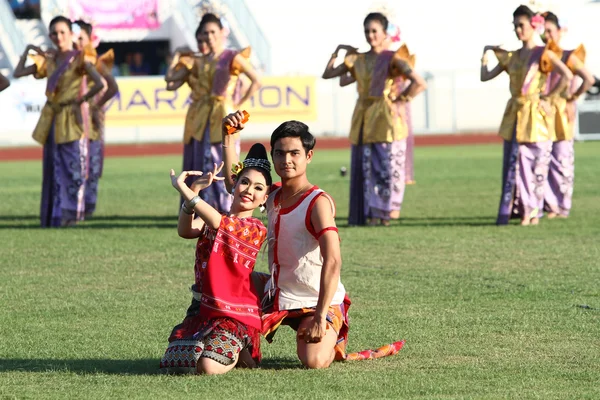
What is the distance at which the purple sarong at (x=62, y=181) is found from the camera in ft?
37.0

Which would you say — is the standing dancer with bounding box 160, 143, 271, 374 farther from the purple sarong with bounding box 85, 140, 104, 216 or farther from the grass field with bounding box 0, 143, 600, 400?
the purple sarong with bounding box 85, 140, 104, 216

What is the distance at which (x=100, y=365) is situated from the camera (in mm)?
5277

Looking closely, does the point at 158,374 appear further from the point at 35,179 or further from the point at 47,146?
the point at 35,179

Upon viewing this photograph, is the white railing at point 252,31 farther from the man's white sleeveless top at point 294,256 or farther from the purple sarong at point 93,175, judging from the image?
the man's white sleeveless top at point 294,256

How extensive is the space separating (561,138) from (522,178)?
3.59ft

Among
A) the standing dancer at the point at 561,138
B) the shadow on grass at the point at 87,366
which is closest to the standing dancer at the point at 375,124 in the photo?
the standing dancer at the point at 561,138

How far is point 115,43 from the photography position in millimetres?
34625

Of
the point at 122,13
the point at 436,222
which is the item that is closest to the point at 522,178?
the point at 436,222

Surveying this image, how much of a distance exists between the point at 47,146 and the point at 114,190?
4.08 metres

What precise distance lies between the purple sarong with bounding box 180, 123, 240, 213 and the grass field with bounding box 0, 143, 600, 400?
1.67 ft

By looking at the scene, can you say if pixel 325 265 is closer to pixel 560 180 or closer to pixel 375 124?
pixel 375 124

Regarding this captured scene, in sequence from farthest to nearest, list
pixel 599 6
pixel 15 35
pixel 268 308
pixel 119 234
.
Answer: pixel 599 6
pixel 15 35
pixel 119 234
pixel 268 308

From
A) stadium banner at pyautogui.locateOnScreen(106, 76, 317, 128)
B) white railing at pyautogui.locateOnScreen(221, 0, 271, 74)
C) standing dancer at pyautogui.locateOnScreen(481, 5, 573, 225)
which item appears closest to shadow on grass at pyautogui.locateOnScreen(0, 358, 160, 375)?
standing dancer at pyautogui.locateOnScreen(481, 5, 573, 225)

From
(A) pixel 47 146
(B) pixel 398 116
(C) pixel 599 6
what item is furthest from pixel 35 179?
(C) pixel 599 6
